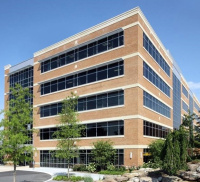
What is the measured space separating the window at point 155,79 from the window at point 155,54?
8.21 ft

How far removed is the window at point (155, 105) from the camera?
37825 mm

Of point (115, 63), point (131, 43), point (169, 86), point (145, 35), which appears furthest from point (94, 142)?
point (169, 86)

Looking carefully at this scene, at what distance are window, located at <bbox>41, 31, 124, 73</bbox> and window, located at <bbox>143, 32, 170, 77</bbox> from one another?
3.93m

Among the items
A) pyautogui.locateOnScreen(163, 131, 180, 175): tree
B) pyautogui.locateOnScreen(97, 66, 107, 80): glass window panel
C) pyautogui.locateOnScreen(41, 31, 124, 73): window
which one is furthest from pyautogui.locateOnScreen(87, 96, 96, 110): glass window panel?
pyautogui.locateOnScreen(163, 131, 180, 175): tree

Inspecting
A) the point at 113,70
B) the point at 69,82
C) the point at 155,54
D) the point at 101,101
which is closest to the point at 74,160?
the point at 101,101

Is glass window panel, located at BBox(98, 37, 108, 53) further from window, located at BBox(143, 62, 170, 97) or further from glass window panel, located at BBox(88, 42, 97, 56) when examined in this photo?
window, located at BBox(143, 62, 170, 97)

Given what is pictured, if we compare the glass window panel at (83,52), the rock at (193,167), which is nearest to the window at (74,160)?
the rock at (193,167)

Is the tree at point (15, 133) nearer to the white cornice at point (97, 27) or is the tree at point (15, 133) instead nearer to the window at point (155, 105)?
the window at point (155, 105)

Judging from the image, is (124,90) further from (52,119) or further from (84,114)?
(52,119)

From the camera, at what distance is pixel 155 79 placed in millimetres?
43312

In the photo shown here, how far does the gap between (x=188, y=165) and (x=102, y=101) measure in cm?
1530

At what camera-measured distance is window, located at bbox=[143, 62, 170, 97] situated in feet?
127

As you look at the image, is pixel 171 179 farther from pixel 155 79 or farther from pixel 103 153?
Answer: pixel 155 79

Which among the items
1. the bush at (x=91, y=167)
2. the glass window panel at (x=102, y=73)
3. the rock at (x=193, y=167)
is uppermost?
the glass window panel at (x=102, y=73)
